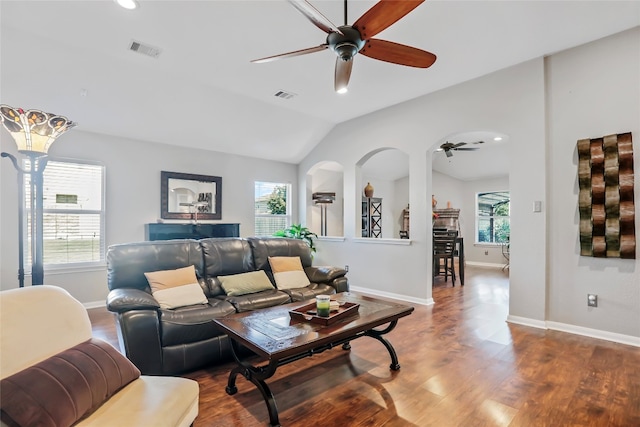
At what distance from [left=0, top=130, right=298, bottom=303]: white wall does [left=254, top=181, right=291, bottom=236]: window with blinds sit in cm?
28

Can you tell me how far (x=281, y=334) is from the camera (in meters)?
2.00

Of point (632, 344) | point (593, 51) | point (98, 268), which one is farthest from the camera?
point (98, 268)

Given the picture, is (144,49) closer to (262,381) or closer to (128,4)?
(128,4)

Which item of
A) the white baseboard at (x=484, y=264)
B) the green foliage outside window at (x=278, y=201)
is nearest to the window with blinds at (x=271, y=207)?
the green foliage outside window at (x=278, y=201)

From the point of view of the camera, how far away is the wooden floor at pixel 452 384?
197 cm

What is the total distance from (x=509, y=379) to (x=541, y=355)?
2.33ft

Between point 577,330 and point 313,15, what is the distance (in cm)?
407

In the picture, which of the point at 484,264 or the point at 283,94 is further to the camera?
the point at 484,264

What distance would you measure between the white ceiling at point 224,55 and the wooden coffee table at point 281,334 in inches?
102

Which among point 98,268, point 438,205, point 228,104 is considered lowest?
point 98,268

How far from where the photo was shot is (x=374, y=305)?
267 cm

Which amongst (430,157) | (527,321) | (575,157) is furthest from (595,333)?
(430,157)

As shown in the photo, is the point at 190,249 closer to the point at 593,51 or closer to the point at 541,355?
the point at 541,355

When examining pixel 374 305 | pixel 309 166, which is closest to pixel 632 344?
pixel 374 305
